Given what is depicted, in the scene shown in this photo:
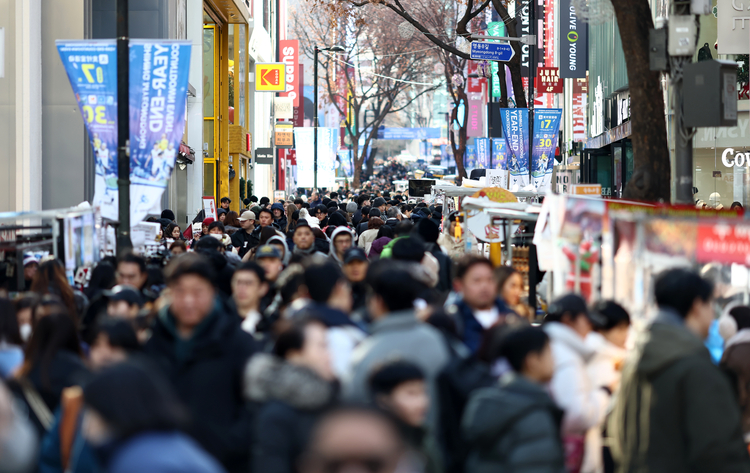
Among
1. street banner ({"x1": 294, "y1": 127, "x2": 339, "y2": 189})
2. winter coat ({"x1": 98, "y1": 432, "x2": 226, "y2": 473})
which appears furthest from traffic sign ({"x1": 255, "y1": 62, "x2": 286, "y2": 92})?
winter coat ({"x1": 98, "y1": 432, "x2": 226, "y2": 473})

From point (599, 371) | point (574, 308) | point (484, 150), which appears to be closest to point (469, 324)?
point (574, 308)

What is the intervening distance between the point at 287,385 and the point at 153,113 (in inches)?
273

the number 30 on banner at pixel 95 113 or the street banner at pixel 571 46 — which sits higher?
the street banner at pixel 571 46

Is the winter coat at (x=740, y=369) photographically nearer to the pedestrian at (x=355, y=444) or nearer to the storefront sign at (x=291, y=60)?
the pedestrian at (x=355, y=444)

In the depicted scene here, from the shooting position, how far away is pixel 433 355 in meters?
4.27

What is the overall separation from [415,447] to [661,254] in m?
2.73

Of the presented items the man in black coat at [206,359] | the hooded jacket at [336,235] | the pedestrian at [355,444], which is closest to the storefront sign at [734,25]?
the hooded jacket at [336,235]

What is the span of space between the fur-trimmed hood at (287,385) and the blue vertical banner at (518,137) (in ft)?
62.0

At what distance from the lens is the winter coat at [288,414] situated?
3.50 m

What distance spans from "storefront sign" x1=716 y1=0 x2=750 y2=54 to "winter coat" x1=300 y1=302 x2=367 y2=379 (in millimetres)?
13482

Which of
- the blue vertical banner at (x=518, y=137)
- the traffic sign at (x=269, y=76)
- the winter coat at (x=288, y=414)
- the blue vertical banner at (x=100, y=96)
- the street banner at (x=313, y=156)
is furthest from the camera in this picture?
the traffic sign at (x=269, y=76)

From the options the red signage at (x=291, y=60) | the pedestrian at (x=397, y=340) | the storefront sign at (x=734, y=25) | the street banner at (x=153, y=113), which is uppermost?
the red signage at (x=291, y=60)

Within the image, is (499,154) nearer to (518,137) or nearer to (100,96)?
(518,137)

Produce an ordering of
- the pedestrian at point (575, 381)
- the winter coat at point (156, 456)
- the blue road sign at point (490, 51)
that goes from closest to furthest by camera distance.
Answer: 1. the winter coat at point (156, 456)
2. the pedestrian at point (575, 381)
3. the blue road sign at point (490, 51)
